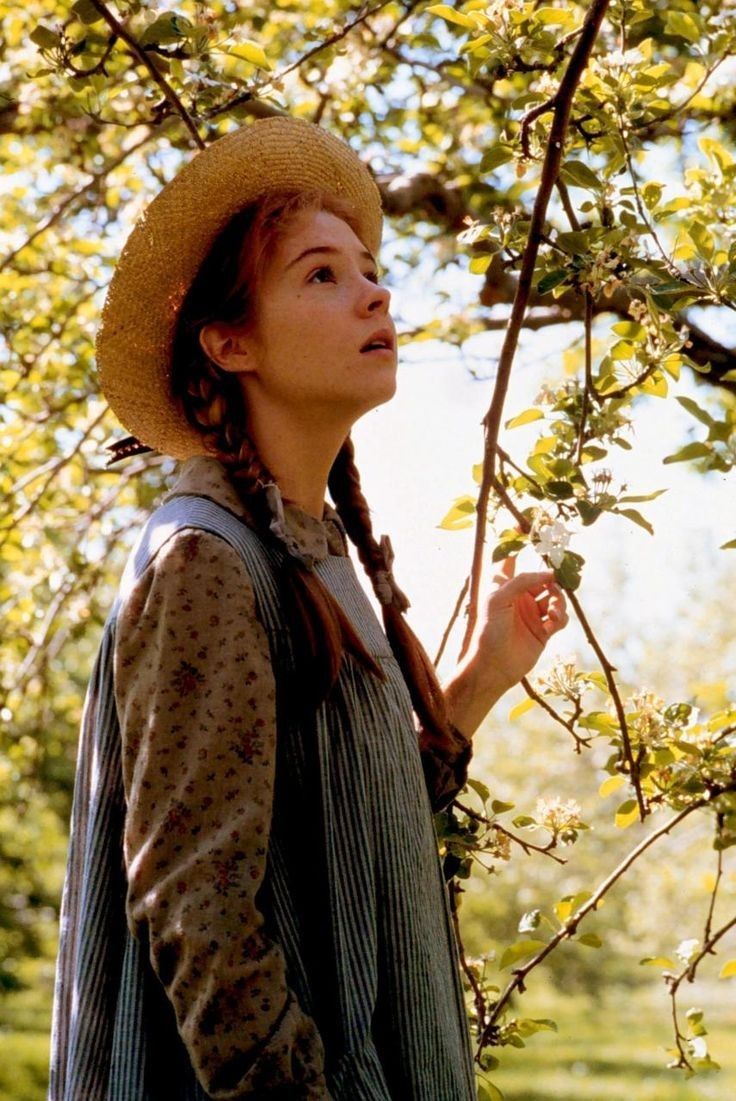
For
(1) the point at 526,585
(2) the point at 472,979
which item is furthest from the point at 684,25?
(2) the point at 472,979

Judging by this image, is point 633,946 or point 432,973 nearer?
point 432,973

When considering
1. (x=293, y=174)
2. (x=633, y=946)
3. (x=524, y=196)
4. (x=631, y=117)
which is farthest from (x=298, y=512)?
(x=633, y=946)

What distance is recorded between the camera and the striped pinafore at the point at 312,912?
1.29 meters

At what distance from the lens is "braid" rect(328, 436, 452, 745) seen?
1.71 m

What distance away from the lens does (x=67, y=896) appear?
147 centimetres

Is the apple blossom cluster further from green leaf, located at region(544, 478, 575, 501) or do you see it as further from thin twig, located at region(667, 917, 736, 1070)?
thin twig, located at region(667, 917, 736, 1070)

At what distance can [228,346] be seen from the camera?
164 centimetres

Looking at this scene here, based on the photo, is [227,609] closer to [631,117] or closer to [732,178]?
[631,117]

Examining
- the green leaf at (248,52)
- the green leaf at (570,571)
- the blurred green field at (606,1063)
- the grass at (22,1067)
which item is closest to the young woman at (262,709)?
the green leaf at (570,571)

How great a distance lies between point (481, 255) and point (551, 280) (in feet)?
0.96

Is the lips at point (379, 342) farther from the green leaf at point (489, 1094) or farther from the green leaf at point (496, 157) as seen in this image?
the green leaf at point (489, 1094)

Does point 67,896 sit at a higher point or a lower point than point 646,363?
lower

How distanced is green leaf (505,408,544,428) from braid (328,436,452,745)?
22cm

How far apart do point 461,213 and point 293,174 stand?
202 cm
